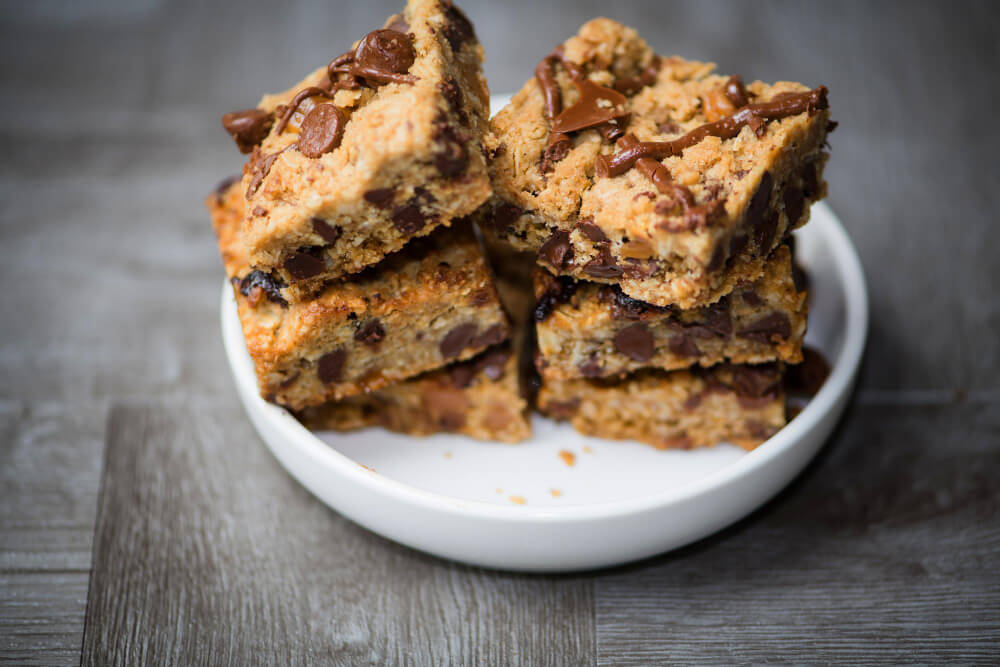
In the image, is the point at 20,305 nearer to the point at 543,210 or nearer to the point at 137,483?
the point at 137,483

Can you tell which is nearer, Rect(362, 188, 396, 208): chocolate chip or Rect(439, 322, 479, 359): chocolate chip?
Rect(362, 188, 396, 208): chocolate chip

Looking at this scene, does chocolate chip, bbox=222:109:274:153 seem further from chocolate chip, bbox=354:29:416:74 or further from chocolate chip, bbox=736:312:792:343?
chocolate chip, bbox=736:312:792:343

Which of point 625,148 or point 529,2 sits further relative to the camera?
point 529,2

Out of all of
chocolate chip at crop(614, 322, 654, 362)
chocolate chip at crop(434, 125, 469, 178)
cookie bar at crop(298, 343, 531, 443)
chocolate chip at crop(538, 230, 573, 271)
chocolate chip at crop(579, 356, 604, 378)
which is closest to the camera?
chocolate chip at crop(434, 125, 469, 178)

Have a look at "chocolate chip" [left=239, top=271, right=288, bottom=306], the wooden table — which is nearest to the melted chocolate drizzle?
"chocolate chip" [left=239, top=271, right=288, bottom=306]

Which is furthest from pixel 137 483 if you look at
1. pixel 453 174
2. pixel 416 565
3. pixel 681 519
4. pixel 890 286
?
pixel 890 286

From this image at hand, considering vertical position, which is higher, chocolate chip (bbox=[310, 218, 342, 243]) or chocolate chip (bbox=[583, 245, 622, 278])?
chocolate chip (bbox=[583, 245, 622, 278])

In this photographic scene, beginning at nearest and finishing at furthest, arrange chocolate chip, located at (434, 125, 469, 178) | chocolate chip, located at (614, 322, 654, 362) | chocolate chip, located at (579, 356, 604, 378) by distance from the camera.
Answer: chocolate chip, located at (434, 125, 469, 178) < chocolate chip, located at (614, 322, 654, 362) < chocolate chip, located at (579, 356, 604, 378)

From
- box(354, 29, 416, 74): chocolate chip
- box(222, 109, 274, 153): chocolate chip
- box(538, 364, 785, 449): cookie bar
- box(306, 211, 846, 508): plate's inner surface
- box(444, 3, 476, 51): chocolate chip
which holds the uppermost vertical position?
box(444, 3, 476, 51): chocolate chip
